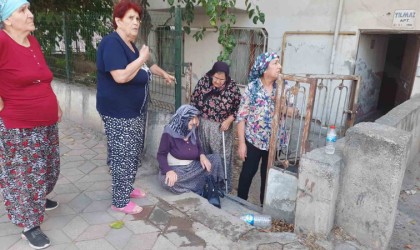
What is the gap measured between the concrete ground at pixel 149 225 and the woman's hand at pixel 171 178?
157 mm

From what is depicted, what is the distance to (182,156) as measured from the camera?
3309 millimetres

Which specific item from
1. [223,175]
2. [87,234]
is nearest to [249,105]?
[223,175]

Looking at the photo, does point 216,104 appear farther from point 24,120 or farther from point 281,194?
point 24,120

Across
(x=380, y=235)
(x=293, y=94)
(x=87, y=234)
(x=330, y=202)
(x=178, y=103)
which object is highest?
(x=293, y=94)

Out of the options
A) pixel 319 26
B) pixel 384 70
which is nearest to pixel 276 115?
pixel 319 26

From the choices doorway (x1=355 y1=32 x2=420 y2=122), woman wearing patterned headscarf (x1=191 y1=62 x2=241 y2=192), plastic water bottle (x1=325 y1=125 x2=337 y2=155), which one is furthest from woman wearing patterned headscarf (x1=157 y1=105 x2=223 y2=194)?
doorway (x1=355 y1=32 x2=420 y2=122)

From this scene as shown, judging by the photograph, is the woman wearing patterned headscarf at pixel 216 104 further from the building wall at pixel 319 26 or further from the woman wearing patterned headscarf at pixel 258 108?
A: the building wall at pixel 319 26

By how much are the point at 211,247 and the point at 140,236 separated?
57 cm

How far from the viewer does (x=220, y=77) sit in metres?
3.52

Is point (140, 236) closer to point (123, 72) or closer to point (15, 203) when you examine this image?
point (15, 203)

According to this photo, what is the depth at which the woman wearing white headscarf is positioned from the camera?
2.14 meters

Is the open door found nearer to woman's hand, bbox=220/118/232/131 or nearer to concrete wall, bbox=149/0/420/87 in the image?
concrete wall, bbox=149/0/420/87

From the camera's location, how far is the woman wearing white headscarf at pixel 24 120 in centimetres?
214

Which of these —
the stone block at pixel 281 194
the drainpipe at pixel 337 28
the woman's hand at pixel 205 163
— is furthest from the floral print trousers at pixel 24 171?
the drainpipe at pixel 337 28
